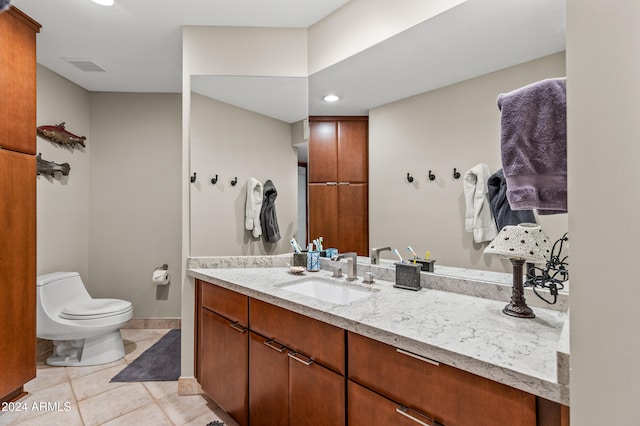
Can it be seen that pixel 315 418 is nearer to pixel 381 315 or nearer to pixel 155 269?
pixel 381 315

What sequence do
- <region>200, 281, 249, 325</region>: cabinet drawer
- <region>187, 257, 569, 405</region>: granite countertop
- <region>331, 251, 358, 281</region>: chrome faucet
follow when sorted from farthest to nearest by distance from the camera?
<region>331, 251, 358, 281</region>: chrome faucet, <region>200, 281, 249, 325</region>: cabinet drawer, <region>187, 257, 569, 405</region>: granite countertop

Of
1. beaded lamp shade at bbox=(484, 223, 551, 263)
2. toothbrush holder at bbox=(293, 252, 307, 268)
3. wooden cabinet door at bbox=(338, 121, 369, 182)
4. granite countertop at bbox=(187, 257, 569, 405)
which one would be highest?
wooden cabinet door at bbox=(338, 121, 369, 182)

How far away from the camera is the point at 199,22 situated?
2004mm

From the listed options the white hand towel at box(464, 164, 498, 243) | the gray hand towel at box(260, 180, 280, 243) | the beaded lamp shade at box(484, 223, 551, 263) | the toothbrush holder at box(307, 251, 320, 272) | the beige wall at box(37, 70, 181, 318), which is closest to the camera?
the beaded lamp shade at box(484, 223, 551, 263)

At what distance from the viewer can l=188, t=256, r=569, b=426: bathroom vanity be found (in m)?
0.77

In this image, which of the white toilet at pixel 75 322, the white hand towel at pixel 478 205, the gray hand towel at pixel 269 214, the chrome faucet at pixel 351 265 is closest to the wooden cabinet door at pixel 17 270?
the white toilet at pixel 75 322

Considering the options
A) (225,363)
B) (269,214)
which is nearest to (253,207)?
(269,214)

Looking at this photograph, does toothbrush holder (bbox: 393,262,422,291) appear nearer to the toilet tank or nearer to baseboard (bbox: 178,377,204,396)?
baseboard (bbox: 178,377,204,396)

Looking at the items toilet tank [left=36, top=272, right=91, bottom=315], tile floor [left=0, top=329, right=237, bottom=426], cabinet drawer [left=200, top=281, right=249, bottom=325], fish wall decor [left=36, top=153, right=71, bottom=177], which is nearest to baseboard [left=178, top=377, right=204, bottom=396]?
tile floor [left=0, top=329, right=237, bottom=426]

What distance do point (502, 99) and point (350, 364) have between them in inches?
42.9

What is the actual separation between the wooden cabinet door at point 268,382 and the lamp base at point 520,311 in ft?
3.05

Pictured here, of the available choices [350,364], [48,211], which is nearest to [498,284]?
[350,364]

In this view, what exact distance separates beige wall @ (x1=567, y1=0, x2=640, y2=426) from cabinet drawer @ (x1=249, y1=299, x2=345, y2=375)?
70 centimetres

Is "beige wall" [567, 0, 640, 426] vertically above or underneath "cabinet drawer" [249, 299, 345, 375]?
above
